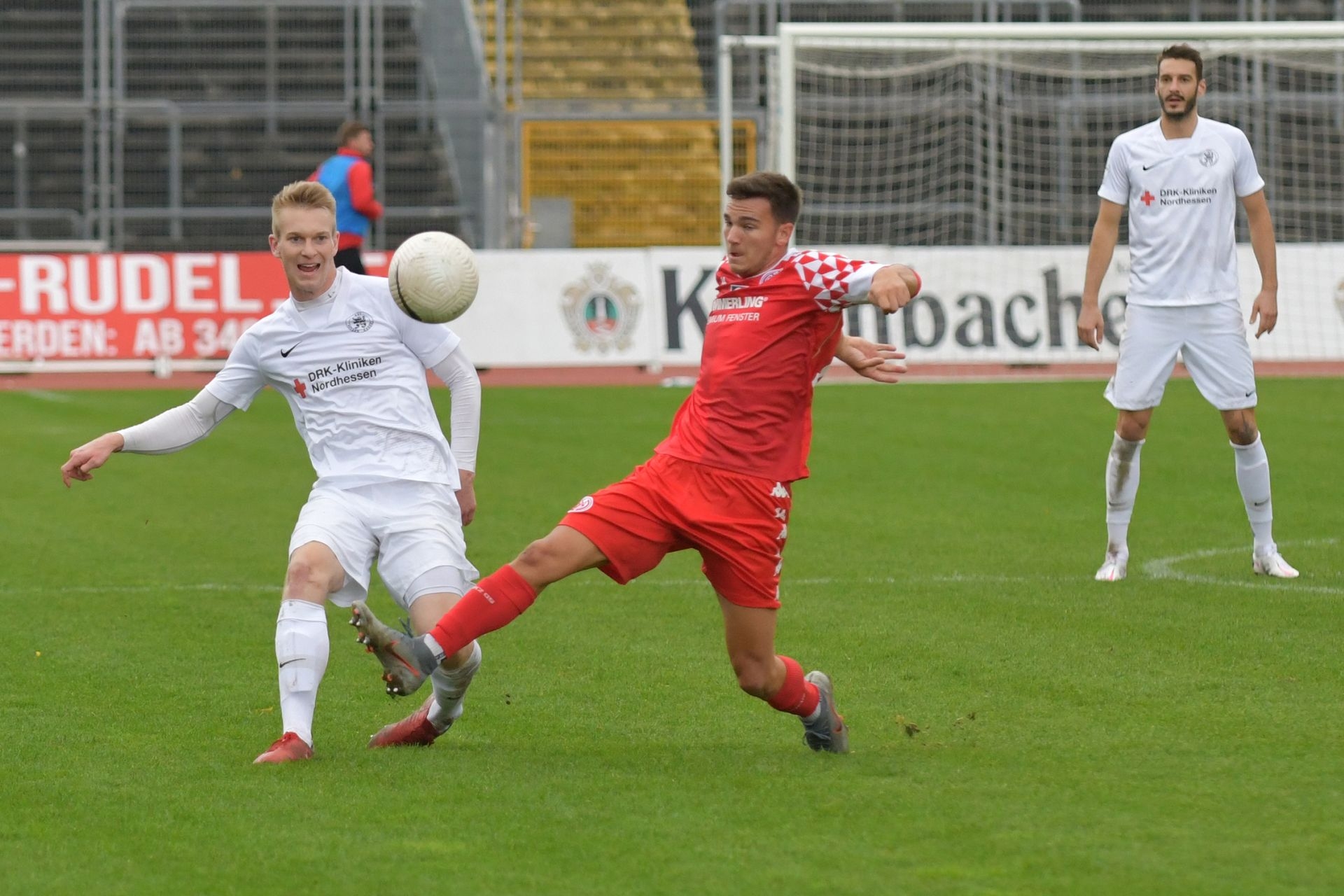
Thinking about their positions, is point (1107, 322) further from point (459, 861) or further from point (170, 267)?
point (459, 861)

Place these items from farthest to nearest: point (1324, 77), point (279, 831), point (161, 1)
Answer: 1. point (161, 1)
2. point (1324, 77)
3. point (279, 831)

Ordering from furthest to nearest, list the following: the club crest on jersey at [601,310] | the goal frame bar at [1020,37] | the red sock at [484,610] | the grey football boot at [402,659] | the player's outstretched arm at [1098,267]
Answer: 1. the club crest on jersey at [601,310]
2. the goal frame bar at [1020,37]
3. the player's outstretched arm at [1098,267]
4. the red sock at [484,610]
5. the grey football boot at [402,659]

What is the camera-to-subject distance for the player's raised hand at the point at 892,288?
4816 millimetres

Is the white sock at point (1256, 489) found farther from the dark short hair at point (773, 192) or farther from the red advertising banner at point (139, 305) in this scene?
the red advertising banner at point (139, 305)

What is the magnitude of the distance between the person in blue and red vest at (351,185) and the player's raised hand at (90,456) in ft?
36.1

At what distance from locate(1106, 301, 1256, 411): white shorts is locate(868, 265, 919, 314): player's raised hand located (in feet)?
11.5

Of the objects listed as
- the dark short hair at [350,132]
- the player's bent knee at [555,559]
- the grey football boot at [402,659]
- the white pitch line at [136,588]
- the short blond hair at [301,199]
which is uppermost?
the dark short hair at [350,132]

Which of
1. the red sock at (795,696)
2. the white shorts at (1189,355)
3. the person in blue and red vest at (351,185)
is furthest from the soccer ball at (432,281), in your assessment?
the person in blue and red vest at (351,185)

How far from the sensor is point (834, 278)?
17.1 ft

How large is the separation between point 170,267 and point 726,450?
16.7 metres

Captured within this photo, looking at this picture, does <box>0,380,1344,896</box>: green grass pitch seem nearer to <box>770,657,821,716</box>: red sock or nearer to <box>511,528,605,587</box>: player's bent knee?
<box>770,657,821,716</box>: red sock

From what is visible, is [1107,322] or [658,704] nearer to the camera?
[658,704]

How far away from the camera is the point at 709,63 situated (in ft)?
82.8

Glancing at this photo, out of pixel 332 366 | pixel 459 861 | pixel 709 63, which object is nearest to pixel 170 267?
pixel 709 63
